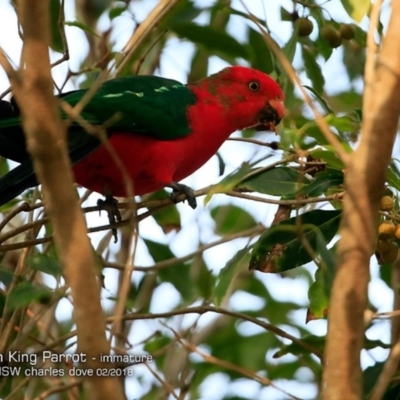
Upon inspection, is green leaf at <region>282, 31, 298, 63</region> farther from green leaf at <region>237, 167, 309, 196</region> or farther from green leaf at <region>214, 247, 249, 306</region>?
green leaf at <region>214, 247, 249, 306</region>

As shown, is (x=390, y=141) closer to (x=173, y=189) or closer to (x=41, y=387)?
(x=173, y=189)

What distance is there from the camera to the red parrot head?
3377 millimetres

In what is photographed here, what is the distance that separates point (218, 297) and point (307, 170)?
441 millimetres

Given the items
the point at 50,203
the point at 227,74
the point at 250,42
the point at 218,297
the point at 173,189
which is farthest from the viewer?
the point at 227,74

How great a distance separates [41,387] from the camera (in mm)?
3547

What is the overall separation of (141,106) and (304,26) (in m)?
0.65

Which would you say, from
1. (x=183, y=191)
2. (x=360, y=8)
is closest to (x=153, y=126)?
(x=183, y=191)

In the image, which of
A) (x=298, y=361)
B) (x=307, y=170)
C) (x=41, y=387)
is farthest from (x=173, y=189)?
(x=41, y=387)

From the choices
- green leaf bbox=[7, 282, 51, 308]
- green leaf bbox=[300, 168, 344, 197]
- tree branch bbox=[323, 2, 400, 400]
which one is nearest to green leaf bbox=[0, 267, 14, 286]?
green leaf bbox=[7, 282, 51, 308]

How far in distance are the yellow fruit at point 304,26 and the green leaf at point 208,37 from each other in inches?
9.4

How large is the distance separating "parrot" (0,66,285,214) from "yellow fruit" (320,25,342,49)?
Answer: 1.24 ft

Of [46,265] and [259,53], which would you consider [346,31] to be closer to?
[259,53]

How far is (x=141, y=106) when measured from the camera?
9.82ft

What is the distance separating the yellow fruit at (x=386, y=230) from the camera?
2.15 meters
